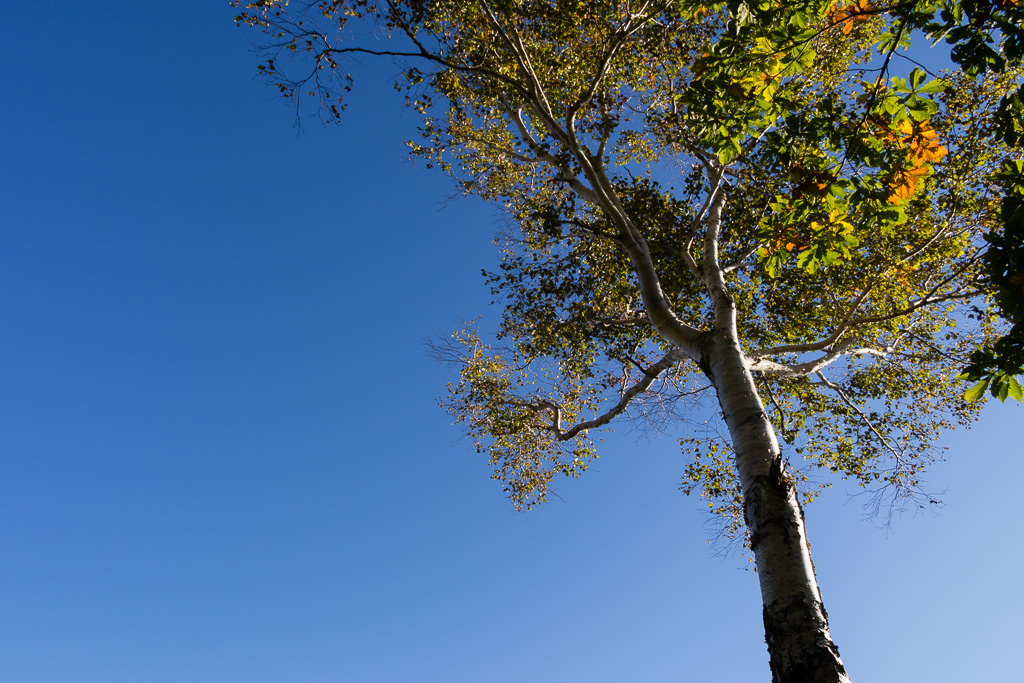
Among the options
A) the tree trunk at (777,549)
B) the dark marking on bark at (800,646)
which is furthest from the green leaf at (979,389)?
the dark marking on bark at (800,646)

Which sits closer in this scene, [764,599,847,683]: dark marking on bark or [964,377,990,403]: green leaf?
[964,377,990,403]: green leaf

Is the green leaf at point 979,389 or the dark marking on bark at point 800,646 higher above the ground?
the green leaf at point 979,389

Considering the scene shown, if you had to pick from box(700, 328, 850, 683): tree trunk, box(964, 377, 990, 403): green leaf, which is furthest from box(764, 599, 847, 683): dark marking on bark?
box(964, 377, 990, 403): green leaf

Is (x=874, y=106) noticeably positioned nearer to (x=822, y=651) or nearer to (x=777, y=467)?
(x=777, y=467)

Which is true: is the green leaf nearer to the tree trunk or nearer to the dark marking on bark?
the tree trunk

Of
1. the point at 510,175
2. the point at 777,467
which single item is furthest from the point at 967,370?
the point at 510,175

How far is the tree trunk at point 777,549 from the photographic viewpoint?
373 cm

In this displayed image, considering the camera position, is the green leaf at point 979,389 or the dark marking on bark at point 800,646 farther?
the dark marking on bark at point 800,646

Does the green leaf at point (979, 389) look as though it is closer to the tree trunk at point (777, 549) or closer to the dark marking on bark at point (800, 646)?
the tree trunk at point (777, 549)

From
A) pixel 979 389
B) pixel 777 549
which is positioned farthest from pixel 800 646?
pixel 979 389

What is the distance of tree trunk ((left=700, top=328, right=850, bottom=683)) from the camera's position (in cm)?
373

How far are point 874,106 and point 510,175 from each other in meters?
7.75

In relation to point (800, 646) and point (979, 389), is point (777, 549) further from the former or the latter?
point (979, 389)

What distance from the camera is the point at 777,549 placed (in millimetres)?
4238
